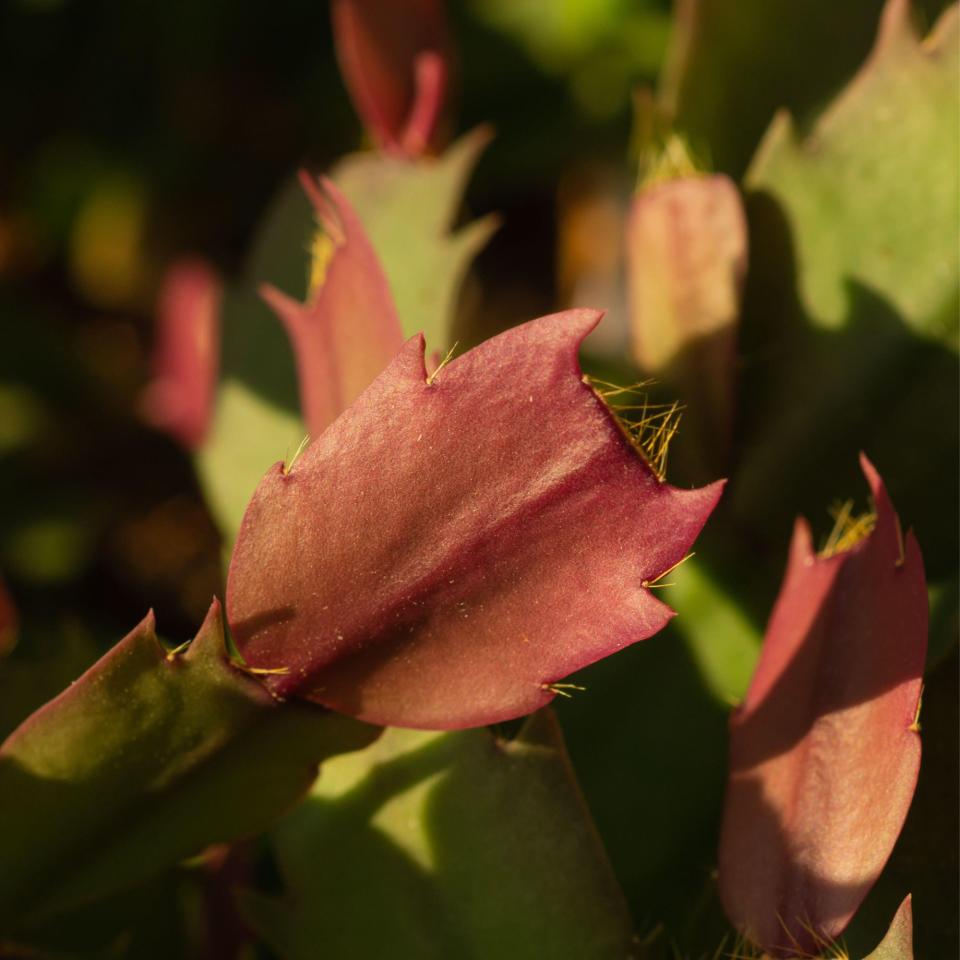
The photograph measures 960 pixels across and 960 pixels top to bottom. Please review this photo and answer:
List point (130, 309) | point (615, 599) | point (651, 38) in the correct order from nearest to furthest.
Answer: point (615, 599) → point (651, 38) → point (130, 309)

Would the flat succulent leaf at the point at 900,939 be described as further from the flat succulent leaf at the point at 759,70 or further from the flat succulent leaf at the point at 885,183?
the flat succulent leaf at the point at 759,70

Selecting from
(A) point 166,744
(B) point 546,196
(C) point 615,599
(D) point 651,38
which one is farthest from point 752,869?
(B) point 546,196

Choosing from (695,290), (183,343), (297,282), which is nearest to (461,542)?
(695,290)

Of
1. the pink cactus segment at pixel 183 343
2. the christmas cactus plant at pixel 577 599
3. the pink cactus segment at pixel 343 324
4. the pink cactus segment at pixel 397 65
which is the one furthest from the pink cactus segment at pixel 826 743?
the pink cactus segment at pixel 183 343

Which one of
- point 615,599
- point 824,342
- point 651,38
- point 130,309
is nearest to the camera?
point 615,599

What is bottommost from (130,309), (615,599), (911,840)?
(911,840)

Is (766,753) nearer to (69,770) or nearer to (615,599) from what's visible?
(615,599)
